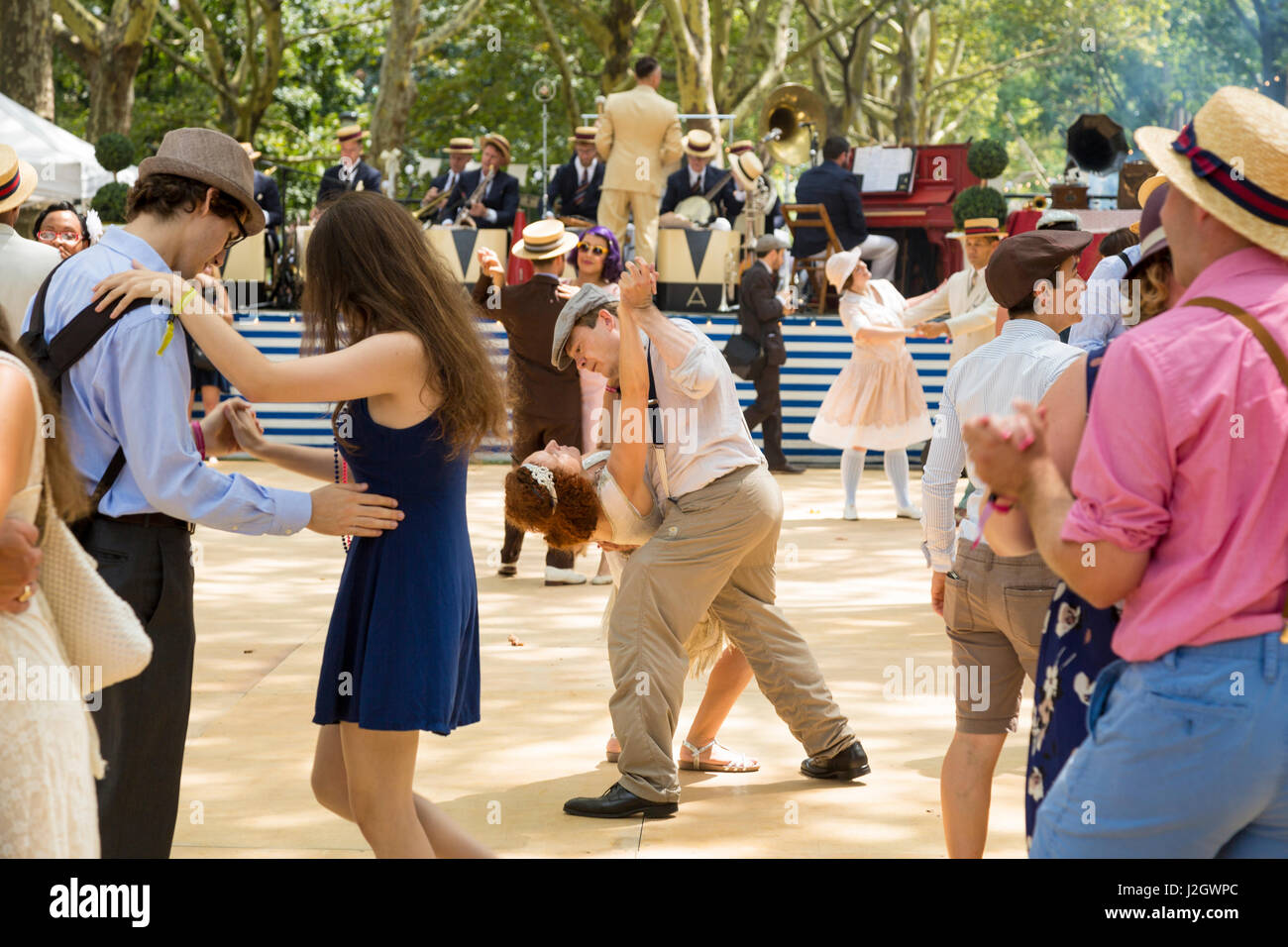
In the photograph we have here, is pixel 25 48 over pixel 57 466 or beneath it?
over

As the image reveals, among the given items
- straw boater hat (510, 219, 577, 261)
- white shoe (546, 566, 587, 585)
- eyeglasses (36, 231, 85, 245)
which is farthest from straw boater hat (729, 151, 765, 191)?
eyeglasses (36, 231, 85, 245)

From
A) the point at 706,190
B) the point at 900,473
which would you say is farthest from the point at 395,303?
the point at 706,190

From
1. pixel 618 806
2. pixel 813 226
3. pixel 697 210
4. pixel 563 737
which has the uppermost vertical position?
pixel 697 210

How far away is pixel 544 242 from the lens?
8.57 meters

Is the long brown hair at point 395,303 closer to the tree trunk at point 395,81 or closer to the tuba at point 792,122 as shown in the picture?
the tuba at point 792,122

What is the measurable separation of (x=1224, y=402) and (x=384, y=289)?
5.98 ft

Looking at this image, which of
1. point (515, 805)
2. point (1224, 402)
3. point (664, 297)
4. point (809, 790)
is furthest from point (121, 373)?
point (664, 297)

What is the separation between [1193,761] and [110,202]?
15.0 m

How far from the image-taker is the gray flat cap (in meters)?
4.84

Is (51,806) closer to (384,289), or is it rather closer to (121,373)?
(121,373)

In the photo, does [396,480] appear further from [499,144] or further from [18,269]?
[499,144]

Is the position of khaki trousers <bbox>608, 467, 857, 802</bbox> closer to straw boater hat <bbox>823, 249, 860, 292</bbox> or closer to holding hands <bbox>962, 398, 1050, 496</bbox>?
holding hands <bbox>962, 398, 1050, 496</bbox>

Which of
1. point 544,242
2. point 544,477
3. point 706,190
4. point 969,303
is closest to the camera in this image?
point 544,477

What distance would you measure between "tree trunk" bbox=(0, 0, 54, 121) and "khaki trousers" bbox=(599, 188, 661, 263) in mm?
7466
